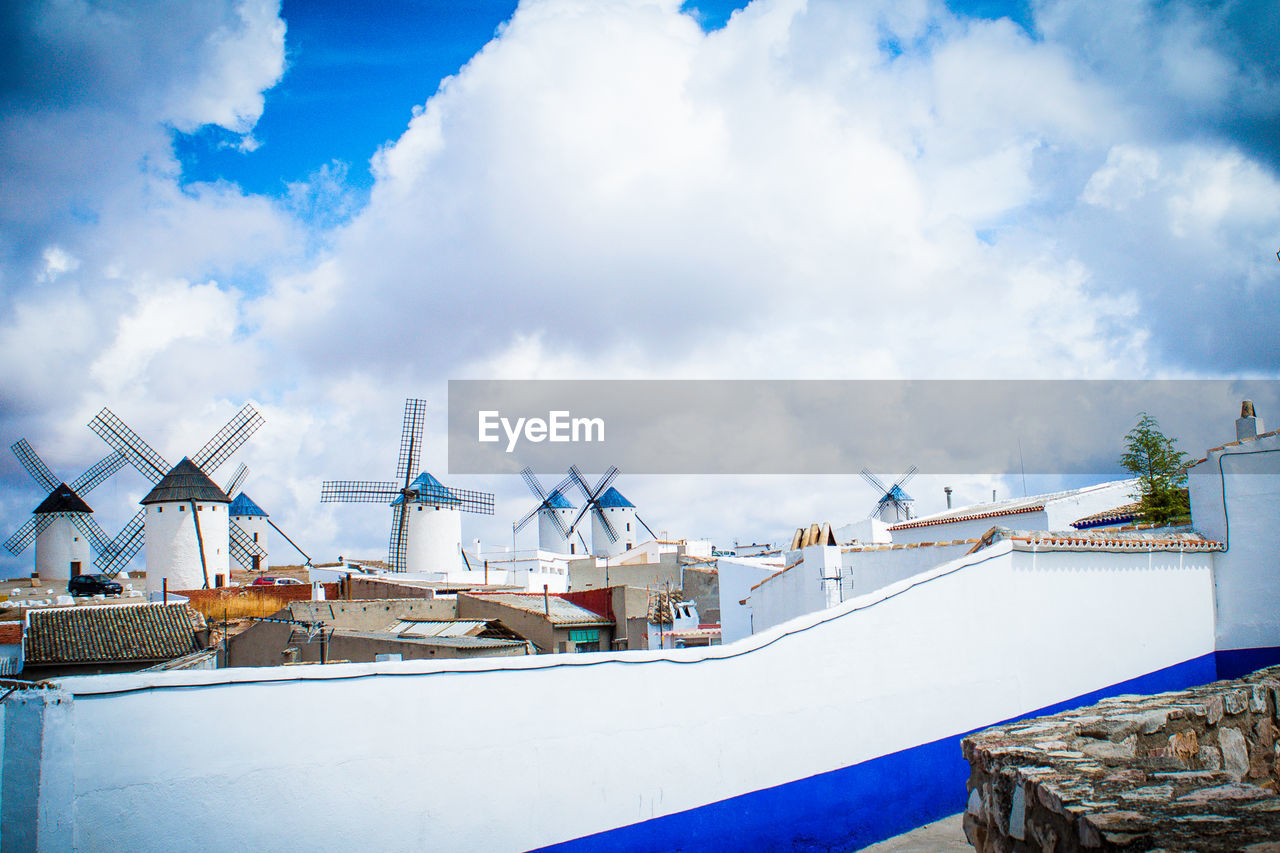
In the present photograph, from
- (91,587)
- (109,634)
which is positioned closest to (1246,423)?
(109,634)

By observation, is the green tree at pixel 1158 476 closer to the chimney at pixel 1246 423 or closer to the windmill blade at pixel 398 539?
the chimney at pixel 1246 423

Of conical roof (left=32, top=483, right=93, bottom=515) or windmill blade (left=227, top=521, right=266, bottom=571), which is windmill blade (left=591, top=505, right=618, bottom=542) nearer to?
windmill blade (left=227, top=521, right=266, bottom=571)

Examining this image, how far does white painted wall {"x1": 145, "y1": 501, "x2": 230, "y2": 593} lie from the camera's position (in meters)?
35.6

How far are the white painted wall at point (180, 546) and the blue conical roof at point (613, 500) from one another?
22.3 meters

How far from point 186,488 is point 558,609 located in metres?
23.2

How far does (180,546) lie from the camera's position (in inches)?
1414

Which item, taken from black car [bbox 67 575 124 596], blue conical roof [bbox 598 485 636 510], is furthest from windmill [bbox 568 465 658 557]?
black car [bbox 67 575 124 596]

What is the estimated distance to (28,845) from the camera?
12.1ft

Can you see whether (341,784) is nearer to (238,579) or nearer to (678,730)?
(678,730)

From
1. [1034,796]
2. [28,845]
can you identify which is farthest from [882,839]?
[28,845]

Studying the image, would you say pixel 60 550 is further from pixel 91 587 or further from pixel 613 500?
pixel 613 500

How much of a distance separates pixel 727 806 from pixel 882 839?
154 centimetres

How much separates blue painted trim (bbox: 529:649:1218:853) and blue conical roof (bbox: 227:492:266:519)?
1946 inches

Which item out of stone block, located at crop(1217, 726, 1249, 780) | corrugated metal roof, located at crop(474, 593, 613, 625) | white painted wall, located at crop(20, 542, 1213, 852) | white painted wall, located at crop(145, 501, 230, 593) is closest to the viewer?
white painted wall, located at crop(20, 542, 1213, 852)
